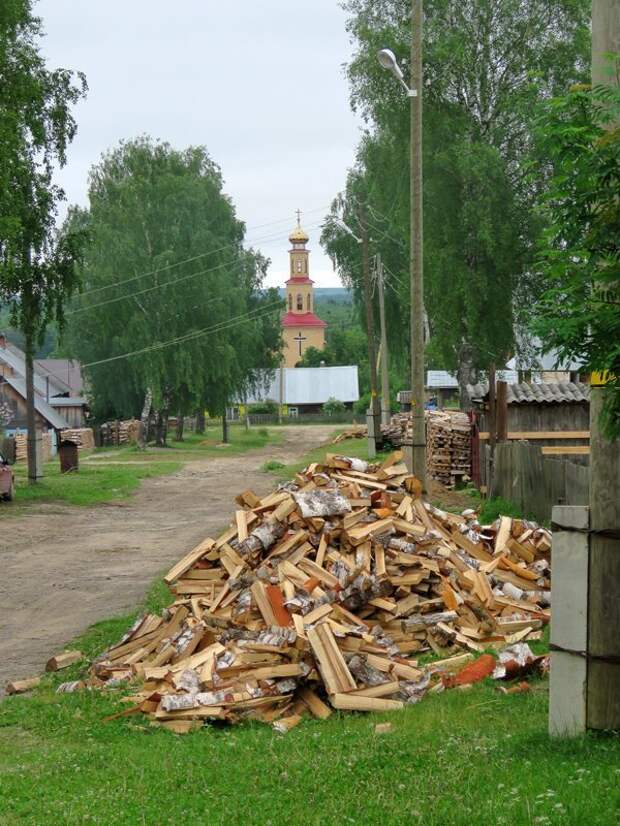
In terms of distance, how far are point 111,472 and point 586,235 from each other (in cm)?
3461

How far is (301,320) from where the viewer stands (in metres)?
132

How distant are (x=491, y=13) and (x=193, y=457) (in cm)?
2435

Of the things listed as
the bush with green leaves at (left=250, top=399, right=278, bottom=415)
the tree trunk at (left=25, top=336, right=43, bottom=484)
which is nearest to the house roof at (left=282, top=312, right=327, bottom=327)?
the bush with green leaves at (left=250, top=399, right=278, bottom=415)

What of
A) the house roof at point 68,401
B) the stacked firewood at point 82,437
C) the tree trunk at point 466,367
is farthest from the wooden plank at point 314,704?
the house roof at point 68,401

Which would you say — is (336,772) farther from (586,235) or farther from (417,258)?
(417,258)

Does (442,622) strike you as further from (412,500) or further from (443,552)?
(412,500)

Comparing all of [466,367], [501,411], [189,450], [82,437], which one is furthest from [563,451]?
[82,437]

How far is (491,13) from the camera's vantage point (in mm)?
33531

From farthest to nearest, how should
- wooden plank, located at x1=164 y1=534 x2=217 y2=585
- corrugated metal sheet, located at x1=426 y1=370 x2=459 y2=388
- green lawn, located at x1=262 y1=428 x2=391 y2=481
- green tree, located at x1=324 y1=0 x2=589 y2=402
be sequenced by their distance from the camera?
corrugated metal sheet, located at x1=426 y1=370 x2=459 y2=388
green lawn, located at x1=262 y1=428 x2=391 y2=481
green tree, located at x1=324 y1=0 x2=589 y2=402
wooden plank, located at x1=164 y1=534 x2=217 y2=585

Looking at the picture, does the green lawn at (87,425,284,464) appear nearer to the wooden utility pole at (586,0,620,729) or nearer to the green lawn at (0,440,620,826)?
the green lawn at (0,440,620,826)

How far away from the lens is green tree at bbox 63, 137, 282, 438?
53531 millimetres

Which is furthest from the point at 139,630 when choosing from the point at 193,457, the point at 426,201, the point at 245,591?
the point at 193,457

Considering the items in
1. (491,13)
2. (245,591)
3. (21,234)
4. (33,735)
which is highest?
(491,13)

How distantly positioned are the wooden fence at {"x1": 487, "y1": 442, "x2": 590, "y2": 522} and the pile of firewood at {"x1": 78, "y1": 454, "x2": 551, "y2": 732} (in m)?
2.31
